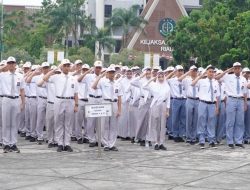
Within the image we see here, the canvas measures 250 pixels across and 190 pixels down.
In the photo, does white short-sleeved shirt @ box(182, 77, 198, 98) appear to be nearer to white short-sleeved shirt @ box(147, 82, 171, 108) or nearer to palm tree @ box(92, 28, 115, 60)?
white short-sleeved shirt @ box(147, 82, 171, 108)

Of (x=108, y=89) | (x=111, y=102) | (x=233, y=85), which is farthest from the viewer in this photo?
(x=233, y=85)

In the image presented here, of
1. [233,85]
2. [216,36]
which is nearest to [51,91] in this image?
[233,85]

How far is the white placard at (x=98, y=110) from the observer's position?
15219 millimetres

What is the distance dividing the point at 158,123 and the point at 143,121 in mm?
1794

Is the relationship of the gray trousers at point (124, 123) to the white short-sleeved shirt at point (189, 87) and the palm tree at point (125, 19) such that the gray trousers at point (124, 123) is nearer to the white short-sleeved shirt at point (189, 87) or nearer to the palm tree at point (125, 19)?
the white short-sleeved shirt at point (189, 87)

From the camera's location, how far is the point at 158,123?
17.2 meters

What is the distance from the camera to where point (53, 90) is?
17.0 metres

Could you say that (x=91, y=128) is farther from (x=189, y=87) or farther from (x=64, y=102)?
(x=189, y=87)

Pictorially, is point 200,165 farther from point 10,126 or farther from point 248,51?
point 248,51

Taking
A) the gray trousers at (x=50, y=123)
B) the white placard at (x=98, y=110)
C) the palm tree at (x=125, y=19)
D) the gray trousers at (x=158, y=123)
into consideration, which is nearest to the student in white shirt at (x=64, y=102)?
the gray trousers at (x=50, y=123)

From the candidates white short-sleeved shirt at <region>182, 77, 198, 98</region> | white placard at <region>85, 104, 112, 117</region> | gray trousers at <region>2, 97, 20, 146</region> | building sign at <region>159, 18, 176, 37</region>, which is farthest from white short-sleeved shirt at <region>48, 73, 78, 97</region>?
building sign at <region>159, 18, 176, 37</region>

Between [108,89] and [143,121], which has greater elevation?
[108,89]

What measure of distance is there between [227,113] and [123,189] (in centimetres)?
742

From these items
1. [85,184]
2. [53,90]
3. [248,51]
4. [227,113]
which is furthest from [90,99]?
[248,51]
